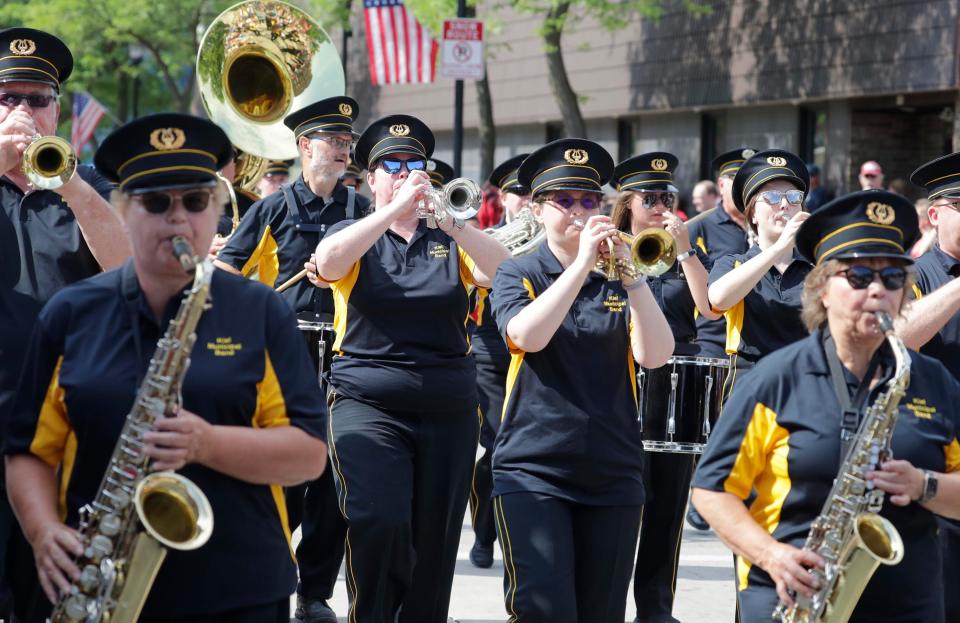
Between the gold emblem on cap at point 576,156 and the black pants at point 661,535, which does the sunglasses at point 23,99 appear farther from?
the black pants at point 661,535

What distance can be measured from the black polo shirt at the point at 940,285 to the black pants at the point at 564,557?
1.37m

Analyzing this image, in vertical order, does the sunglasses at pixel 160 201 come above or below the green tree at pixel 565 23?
below

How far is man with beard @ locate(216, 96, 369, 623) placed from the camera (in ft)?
26.0

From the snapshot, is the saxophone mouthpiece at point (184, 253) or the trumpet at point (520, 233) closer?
the saxophone mouthpiece at point (184, 253)

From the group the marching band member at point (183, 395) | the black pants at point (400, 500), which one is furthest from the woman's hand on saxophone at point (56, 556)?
the black pants at point (400, 500)

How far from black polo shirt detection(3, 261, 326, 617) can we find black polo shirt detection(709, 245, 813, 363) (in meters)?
3.65

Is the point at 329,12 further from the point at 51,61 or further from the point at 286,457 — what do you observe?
the point at 286,457

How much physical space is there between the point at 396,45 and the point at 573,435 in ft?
48.4

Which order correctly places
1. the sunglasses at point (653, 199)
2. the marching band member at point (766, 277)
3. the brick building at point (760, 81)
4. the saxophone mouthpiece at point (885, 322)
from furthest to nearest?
the brick building at point (760, 81) < the sunglasses at point (653, 199) < the marching band member at point (766, 277) < the saxophone mouthpiece at point (885, 322)

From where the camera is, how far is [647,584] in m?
7.96

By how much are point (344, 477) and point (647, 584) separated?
6.95 feet

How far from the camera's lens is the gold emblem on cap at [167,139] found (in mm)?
4148

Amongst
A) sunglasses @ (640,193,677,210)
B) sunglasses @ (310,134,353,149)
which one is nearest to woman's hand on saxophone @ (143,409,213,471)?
sunglasses @ (310,134,353,149)

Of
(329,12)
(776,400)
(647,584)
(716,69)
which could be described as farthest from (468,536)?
(329,12)
